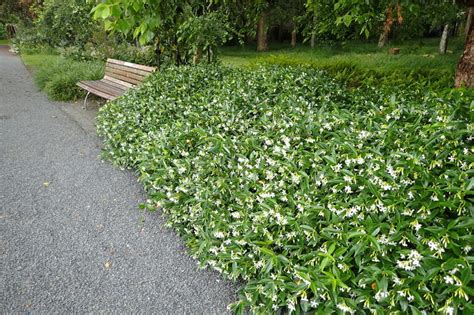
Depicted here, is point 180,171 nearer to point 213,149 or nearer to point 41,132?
point 213,149

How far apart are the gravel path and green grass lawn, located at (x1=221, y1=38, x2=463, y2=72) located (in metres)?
7.30

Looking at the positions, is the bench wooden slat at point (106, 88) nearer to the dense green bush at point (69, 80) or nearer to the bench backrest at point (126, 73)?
the bench backrest at point (126, 73)

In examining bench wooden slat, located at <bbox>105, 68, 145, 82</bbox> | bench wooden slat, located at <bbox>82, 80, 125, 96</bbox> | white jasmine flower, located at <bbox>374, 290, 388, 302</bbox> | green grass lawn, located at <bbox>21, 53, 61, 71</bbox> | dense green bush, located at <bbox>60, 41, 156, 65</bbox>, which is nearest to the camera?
white jasmine flower, located at <bbox>374, 290, 388, 302</bbox>

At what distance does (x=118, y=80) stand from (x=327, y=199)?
6.25 metres

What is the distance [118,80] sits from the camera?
24.1ft

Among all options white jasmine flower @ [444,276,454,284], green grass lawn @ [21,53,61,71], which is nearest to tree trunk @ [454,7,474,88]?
white jasmine flower @ [444,276,454,284]

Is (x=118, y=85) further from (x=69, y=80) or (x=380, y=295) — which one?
(x=380, y=295)

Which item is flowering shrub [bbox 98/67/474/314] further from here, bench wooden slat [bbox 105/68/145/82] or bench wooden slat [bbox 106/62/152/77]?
bench wooden slat [bbox 105/68/145/82]

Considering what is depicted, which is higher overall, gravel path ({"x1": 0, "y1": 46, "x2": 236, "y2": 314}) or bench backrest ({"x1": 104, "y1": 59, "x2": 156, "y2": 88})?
bench backrest ({"x1": 104, "y1": 59, "x2": 156, "y2": 88})

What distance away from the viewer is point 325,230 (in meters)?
2.01

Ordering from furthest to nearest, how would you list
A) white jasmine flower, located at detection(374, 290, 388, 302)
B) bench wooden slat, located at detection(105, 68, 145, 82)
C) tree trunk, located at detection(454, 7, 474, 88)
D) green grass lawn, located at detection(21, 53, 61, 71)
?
green grass lawn, located at detection(21, 53, 61, 71)
bench wooden slat, located at detection(105, 68, 145, 82)
tree trunk, located at detection(454, 7, 474, 88)
white jasmine flower, located at detection(374, 290, 388, 302)

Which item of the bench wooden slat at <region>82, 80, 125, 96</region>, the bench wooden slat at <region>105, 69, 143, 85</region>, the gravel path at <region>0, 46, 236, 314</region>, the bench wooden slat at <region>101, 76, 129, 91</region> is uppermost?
the bench wooden slat at <region>105, 69, 143, 85</region>

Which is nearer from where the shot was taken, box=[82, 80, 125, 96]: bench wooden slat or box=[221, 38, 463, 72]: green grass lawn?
box=[82, 80, 125, 96]: bench wooden slat

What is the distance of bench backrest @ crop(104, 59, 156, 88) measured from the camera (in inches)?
264
